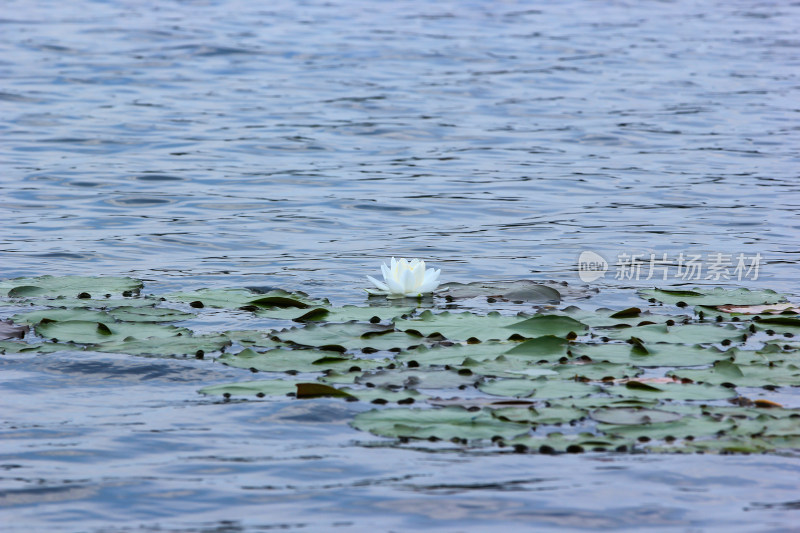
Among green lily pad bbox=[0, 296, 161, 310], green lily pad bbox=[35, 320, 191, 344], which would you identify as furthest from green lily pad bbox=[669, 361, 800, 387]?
green lily pad bbox=[0, 296, 161, 310]

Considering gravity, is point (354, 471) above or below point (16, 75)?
below

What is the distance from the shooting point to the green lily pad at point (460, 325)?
4.78m

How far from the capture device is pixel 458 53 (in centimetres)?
1797

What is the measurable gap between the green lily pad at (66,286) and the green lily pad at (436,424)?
2386 mm

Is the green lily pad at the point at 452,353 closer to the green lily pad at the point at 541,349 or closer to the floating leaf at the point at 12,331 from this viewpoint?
the green lily pad at the point at 541,349

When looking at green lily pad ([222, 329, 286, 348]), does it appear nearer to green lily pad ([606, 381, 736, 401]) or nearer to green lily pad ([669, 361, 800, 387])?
green lily pad ([606, 381, 736, 401])

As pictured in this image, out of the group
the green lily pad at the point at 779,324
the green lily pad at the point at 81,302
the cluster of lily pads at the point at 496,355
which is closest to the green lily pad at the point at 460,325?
the cluster of lily pads at the point at 496,355

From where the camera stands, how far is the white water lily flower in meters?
5.66

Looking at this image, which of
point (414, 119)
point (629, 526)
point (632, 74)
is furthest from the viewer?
point (632, 74)

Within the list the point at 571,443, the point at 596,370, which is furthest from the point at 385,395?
the point at 596,370

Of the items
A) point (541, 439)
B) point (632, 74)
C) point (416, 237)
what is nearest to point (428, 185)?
point (416, 237)

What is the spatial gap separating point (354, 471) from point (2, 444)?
129cm

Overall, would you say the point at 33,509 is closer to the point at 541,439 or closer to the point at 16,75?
the point at 541,439

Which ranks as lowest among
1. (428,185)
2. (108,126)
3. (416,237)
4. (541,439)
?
(541,439)
